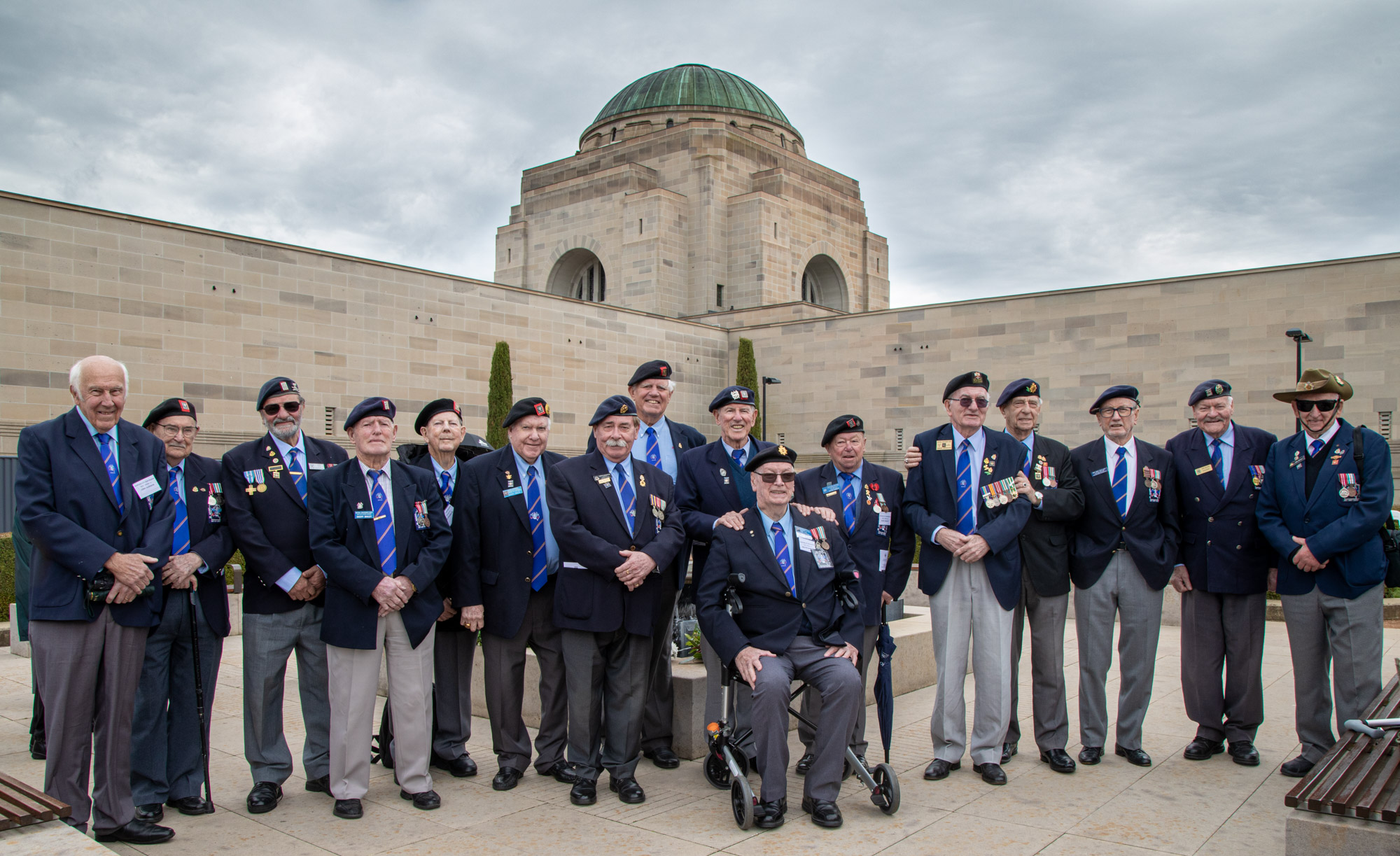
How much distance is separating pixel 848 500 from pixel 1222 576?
2.13 metres

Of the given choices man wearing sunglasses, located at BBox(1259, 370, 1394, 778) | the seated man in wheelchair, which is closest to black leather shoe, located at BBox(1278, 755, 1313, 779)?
man wearing sunglasses, located at BBox(1259, 370, 1394, 778)

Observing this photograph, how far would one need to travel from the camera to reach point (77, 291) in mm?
17719

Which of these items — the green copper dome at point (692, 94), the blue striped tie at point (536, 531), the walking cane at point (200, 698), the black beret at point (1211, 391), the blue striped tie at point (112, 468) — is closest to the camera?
the blue striped tie at point (112, 468)

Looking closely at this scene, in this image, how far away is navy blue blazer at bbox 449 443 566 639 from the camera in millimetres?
5184

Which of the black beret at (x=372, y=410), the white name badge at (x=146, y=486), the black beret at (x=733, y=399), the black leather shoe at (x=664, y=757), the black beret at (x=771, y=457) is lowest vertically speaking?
the black leather shoe at (x=664, y=757)

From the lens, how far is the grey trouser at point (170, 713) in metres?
4.48

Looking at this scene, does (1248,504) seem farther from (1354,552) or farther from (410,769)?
(410,769)

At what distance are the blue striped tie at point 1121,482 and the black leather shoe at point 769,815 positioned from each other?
8.60 feet

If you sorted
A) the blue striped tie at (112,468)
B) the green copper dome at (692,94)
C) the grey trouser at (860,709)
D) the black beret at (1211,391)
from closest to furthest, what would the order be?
the blue striped tie at (112,468), the grey trouser at (860,709), the black beret at (1211,391), the green copper dome at (692,94)

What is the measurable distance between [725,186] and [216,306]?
19.0 meters

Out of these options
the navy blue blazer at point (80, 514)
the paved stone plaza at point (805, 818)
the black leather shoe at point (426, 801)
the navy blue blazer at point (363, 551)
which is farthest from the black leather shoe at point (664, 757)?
the navy blue blazer at point (80, 514)

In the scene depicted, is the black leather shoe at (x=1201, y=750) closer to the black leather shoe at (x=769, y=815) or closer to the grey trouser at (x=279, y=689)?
the black leather shoe at (x=769, y=815)

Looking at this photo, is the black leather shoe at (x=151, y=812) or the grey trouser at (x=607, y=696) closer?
the black leather shoe at (x=151, y=812)

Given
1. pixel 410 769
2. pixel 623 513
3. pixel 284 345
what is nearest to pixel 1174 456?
pixel 623 513
